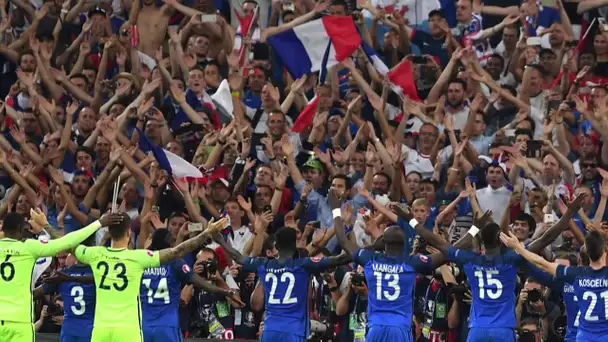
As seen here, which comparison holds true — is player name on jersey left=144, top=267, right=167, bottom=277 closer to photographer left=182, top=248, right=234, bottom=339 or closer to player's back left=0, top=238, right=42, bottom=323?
photographer left=182, top=248, right=234, bottom=339

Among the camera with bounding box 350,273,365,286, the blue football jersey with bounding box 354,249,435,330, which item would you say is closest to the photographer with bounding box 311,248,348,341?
the camera with bounding box 350,273,365,286

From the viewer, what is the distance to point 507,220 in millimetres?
24344

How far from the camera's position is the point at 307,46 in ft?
92.6

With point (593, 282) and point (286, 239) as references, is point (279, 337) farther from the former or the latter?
point (593, 282)

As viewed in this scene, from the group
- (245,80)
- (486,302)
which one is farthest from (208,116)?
(486,302)

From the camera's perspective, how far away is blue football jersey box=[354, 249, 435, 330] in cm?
2228

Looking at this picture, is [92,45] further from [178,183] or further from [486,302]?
[486,302]

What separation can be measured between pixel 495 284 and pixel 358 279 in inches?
73.7

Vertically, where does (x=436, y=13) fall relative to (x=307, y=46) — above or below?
above

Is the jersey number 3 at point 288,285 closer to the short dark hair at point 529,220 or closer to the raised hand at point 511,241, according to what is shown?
the raised hand at point 511,241

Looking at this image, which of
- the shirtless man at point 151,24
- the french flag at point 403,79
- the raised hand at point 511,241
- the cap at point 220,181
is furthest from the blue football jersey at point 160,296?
the shirtless man at point 151,24

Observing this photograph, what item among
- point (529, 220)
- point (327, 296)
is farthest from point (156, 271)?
point (529, 220)

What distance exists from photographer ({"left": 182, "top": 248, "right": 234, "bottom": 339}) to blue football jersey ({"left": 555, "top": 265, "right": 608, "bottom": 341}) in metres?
4.66

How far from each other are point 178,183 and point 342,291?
3.15 metres
